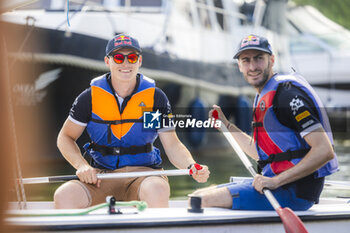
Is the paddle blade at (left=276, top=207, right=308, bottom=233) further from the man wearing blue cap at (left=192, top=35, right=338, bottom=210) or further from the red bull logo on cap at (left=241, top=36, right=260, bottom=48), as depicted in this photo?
the red bull logo on cap at (left=241, top=36, right=260, bottom=48)

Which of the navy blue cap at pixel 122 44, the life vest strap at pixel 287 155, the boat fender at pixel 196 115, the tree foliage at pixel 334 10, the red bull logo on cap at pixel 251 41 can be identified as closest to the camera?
the life vest strap at pixel 287 155

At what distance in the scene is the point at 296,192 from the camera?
10.1 feet

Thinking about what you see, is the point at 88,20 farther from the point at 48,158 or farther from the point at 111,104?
the point at 111,104

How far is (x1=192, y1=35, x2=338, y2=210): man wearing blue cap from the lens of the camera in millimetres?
2916

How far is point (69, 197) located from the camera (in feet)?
10.7

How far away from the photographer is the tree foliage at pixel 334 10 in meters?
22.3

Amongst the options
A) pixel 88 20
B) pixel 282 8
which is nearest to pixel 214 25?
pixel 282 8

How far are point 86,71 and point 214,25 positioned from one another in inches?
141

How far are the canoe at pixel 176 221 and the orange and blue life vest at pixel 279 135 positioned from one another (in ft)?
0.83

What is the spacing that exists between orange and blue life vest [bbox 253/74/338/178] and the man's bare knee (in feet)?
3.29

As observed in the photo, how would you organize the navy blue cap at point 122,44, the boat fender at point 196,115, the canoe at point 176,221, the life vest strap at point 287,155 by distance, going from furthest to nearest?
the boat fender at point 196,115
the navy blue cap at point 122,44
the life vest strap at point 287,155
the canoe at point 176,221

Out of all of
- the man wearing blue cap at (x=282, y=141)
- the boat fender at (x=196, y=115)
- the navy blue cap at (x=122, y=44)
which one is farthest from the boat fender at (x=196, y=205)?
the boat fender at (x=196, y=115)

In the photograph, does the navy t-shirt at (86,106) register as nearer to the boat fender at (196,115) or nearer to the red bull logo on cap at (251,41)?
the red bull logo on cap at (251,41)

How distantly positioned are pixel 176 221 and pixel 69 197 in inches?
25.5
